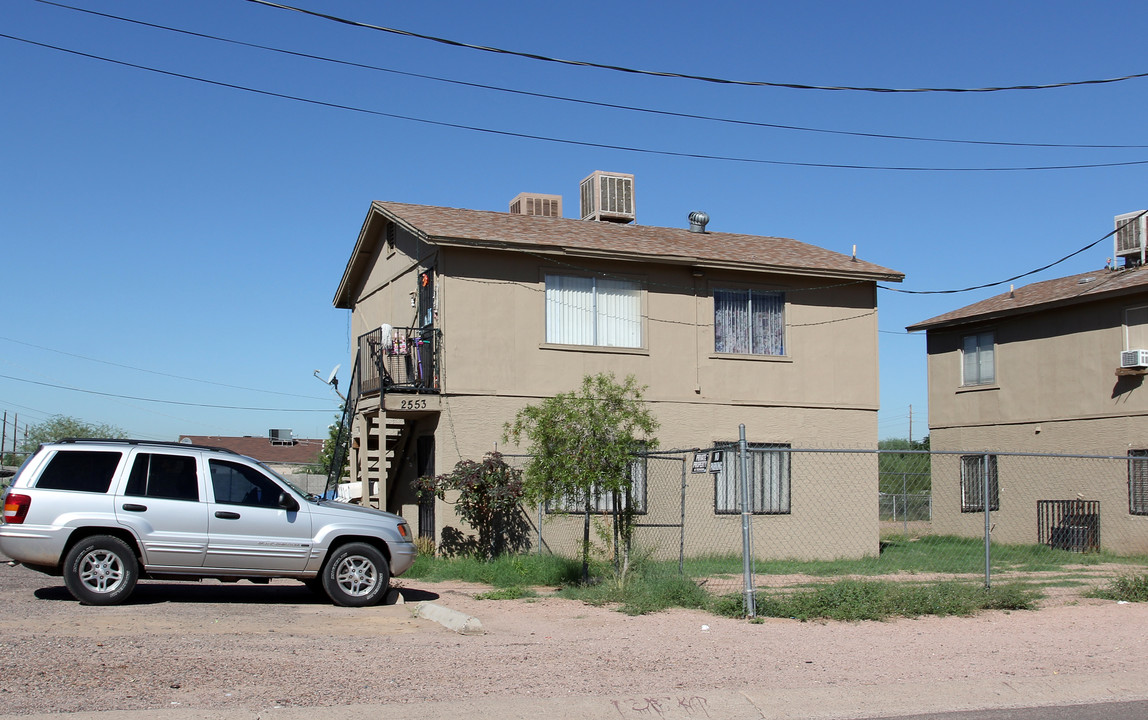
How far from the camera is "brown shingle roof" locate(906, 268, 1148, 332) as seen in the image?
863 inches

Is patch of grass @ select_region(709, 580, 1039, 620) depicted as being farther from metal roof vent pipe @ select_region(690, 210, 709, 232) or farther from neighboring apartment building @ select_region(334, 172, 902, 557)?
metal roof vent pipe @ select_region(690, 210, 709, 232)

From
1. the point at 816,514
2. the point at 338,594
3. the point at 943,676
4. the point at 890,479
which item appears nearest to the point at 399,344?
the point at 338,594

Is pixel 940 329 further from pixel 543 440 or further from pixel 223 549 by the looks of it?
pixel 223 549

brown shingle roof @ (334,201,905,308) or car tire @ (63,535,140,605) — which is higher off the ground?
brown shingle roof @ (334,201,905,308)

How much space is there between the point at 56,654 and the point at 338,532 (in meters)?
4.07

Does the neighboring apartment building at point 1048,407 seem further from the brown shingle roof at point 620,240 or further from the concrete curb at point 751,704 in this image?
the concrete curb at point 751,704

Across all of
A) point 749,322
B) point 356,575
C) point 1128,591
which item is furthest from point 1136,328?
point 356,575

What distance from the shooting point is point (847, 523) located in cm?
1973

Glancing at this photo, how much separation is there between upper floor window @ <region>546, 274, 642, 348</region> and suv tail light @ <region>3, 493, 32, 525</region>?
30.0 ft

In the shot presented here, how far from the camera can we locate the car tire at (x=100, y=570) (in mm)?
10930

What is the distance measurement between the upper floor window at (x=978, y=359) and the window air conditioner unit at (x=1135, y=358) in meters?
3.98

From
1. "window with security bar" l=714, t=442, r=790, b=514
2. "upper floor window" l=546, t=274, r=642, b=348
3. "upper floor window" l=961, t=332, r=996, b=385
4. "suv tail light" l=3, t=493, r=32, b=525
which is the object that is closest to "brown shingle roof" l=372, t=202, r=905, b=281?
"upper floor window" l=546, t=274, r=642, b=348

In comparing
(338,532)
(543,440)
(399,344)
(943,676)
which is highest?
(399,344)

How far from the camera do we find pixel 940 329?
2623 centimetres
